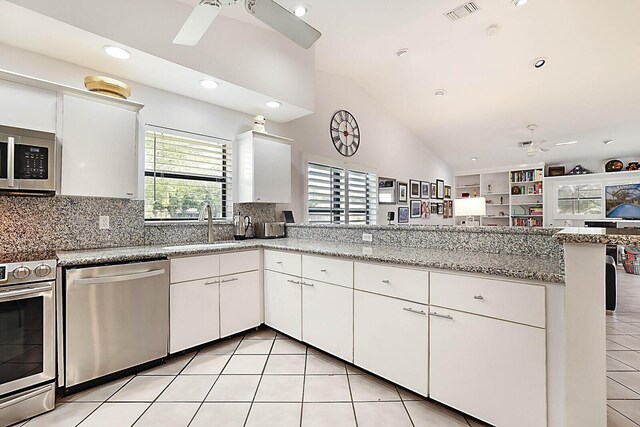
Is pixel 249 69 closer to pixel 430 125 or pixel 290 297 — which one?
pixel 290 297

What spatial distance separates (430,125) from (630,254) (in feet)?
14.5

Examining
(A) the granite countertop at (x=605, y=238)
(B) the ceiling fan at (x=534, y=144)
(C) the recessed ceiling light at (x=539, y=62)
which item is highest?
(C) the recessed ceiling light at (x=539, y=62)

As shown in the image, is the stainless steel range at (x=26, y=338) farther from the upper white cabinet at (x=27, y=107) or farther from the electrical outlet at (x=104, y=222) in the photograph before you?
the upper white cabinet at (x=27, y=107)

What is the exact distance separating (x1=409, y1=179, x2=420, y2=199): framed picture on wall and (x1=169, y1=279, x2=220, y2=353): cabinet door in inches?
186

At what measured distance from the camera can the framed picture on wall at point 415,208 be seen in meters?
6.22

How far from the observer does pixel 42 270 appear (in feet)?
5.67

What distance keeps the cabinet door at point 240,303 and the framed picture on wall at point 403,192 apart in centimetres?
378

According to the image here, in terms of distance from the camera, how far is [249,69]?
2.85m

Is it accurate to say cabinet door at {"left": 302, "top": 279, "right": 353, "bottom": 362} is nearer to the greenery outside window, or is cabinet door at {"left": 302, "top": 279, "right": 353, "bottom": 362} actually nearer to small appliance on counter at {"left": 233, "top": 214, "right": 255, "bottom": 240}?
small appliance on counter at {"left": 233, "top": 214, "right": 255, "bottom": 240}

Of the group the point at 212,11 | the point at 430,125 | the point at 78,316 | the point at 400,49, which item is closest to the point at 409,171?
the point at 430,125

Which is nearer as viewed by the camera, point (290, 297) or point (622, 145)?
point (290, 297)

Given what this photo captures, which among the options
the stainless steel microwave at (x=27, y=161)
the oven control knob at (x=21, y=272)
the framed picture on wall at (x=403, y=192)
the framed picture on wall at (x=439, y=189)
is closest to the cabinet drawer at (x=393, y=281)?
the oven control knob at (x=21, y=272)

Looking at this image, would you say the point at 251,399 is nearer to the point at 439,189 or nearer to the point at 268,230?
the point at 268,230

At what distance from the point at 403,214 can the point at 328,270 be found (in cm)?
393
